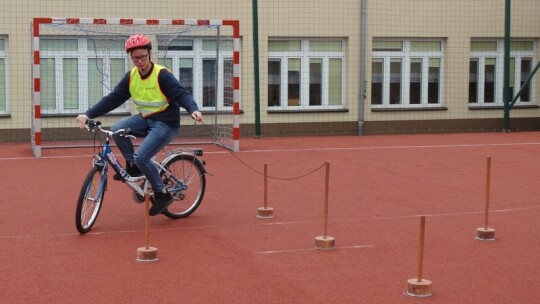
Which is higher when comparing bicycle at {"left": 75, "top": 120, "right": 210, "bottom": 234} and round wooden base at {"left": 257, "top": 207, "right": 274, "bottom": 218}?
bicycle at {"left": 75, "top": 120, "right": 210, "bottom": 234}

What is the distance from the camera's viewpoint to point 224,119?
19.2 meters

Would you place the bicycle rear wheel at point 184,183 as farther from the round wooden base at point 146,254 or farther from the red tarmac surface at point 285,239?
the round wooden base at point 146,254

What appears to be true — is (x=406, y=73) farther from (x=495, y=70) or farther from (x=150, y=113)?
(x=150, y=113)

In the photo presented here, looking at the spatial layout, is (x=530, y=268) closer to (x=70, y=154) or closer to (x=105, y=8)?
(x=70, y=154)

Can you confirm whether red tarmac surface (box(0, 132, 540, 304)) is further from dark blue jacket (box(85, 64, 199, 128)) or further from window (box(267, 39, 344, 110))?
window (box(267, 39, 344, 110))

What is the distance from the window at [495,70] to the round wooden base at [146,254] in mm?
16848

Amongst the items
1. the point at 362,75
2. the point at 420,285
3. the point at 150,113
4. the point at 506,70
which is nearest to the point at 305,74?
the point at 362,75

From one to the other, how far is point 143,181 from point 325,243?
2.16 m

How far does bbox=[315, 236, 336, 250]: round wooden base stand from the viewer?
8172 millimetres

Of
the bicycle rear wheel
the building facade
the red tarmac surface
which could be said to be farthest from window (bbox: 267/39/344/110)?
the bicycle rear wheel

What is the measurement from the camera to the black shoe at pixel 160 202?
924 centimetres

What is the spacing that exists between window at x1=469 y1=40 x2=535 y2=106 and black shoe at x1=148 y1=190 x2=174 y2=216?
604 inches

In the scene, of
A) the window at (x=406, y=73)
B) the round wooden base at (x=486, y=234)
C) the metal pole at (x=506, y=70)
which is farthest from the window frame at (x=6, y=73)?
the round wooden base at (x=486, y=234)

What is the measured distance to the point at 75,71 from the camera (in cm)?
1942
